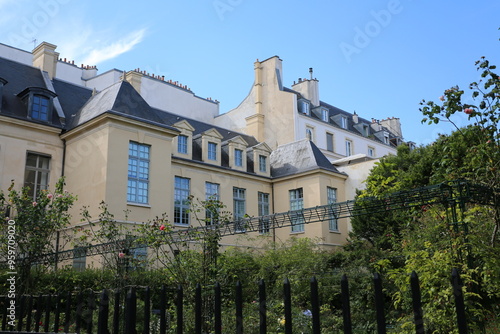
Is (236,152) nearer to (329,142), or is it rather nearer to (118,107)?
(118,107)

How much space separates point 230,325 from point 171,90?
24.9 m

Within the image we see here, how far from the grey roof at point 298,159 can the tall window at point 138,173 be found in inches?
367

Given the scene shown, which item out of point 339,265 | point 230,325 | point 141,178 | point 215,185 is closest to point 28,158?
point 141,178

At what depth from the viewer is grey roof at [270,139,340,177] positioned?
25.1 metres

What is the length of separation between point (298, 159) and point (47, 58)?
1328 centimetres

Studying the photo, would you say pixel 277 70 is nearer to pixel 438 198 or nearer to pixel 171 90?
pixel 171 90

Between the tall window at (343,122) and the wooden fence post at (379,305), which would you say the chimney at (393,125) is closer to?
the tall window at (343,122)

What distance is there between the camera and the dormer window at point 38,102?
18.0 m

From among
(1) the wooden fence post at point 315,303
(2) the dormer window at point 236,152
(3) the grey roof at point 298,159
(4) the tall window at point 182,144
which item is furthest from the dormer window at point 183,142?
(1) the wooden fence post at point 315,303

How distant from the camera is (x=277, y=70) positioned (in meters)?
32.0

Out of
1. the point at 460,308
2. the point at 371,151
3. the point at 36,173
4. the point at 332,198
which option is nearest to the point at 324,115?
the point at 371,151

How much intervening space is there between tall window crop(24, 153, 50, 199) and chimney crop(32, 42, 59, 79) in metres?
4.78

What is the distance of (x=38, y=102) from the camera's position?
18.3 m

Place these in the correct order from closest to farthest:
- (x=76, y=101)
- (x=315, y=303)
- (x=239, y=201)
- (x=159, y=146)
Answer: (x=315, y=303)
(x=159, y=146)
(x=76, y=101)
(x=239, y=201)
